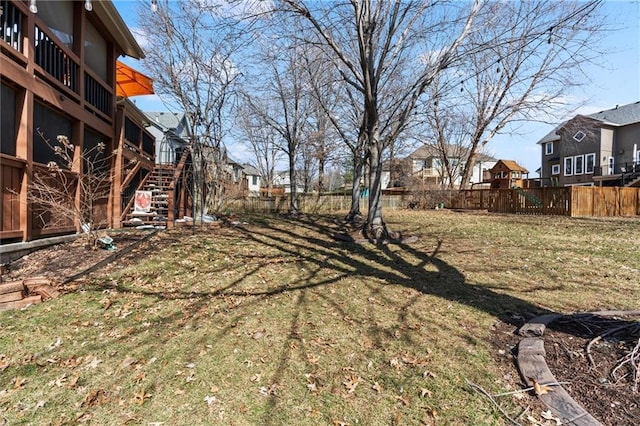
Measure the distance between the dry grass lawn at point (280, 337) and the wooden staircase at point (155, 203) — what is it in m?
3.38

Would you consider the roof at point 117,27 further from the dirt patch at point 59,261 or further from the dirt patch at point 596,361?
the dirt patch at point 596,361

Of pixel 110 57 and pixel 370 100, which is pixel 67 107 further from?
pixel 370 100

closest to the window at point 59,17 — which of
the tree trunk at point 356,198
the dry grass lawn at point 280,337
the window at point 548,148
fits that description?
the dry grass lawn at point 280,337

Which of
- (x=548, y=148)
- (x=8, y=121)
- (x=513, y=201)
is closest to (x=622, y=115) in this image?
(x=548, y=148)

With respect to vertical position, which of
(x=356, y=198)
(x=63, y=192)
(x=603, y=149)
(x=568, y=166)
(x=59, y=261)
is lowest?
(x=59, y=261)

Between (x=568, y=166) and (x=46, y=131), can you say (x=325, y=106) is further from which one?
(x=568, y=166)

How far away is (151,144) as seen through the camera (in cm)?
1388

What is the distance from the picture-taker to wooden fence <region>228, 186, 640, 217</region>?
50.7 ft

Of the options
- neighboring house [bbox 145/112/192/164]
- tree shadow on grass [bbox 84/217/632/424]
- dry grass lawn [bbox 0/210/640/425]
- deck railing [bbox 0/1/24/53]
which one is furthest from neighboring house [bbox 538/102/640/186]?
deck railing [bbox 0/1/24/53]

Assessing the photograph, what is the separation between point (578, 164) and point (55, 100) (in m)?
36.0

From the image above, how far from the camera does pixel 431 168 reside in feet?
153

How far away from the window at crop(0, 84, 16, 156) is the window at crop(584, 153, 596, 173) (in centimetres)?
3543

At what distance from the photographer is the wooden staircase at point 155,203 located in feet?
31.6

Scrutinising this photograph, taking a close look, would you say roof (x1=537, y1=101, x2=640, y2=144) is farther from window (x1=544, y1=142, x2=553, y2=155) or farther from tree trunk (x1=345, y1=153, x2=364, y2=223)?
tree trunk (x1=345, y1=153, x2=364, y2=223)
